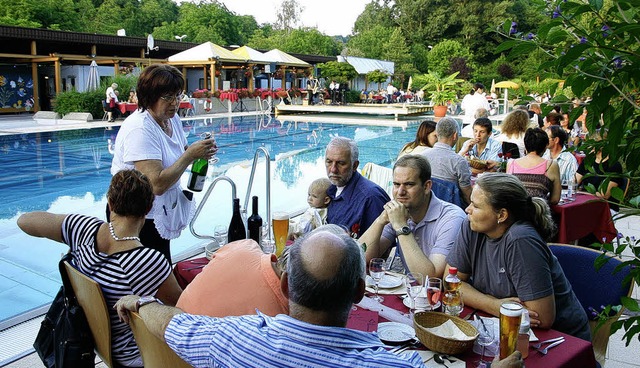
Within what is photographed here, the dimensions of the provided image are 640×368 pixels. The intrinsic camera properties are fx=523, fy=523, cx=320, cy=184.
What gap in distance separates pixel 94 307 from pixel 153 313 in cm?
45

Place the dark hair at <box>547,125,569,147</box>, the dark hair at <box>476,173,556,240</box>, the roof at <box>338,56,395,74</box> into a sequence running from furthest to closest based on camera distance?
1. the roof at <box>338,56,395,74</box>
2. the dark hair at <box>547,125,569,147</box>
3. the dark hair at <box>476,173,556,240</box>

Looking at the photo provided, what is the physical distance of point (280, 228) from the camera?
271cm

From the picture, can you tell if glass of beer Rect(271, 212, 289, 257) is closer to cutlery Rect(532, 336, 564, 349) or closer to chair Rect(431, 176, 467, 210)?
cutlery Rect(532, 336, 564, 349)

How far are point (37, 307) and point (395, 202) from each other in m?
2.77

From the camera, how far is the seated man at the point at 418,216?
2.72 meters

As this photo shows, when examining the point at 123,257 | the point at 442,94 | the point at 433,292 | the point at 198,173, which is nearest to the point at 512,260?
the point at 433,292

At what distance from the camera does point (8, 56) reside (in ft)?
64.7

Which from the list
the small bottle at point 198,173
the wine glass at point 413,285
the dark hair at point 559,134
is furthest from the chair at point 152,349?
the dark hair at point 559,134

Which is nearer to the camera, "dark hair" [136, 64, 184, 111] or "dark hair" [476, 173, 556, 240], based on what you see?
"dark hair" [476, 173, 556, 240]

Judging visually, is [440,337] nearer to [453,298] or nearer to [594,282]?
[453,298]

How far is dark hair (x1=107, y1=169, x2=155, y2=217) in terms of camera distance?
214cm

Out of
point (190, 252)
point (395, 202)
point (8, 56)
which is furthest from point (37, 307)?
point (8, 56)

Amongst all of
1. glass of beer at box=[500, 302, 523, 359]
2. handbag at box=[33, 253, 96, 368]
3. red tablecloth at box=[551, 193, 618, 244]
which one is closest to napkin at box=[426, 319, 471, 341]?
glass of beer at box=[500, 302, 523, 359]

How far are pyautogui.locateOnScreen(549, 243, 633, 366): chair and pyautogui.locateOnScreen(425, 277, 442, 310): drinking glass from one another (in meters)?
0.77
